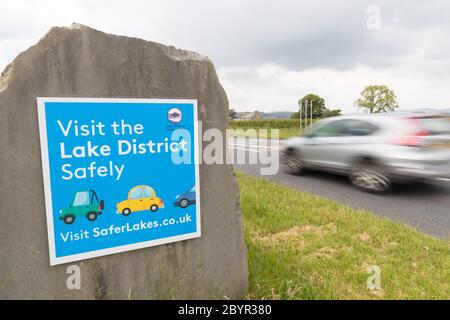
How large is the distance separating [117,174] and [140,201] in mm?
250

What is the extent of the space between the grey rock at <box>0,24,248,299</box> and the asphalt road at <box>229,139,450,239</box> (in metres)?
3.29

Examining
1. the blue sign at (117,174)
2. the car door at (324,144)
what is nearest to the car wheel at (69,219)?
the blue sign at (117,174)

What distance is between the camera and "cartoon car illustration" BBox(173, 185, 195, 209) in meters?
2.41

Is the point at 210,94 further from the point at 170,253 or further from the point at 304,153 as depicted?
the point at 304,153

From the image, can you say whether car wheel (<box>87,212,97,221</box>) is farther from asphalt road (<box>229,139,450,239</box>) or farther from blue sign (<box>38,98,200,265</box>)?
asphalt road (<box>229,139,450,239</box>)

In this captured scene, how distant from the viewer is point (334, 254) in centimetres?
354

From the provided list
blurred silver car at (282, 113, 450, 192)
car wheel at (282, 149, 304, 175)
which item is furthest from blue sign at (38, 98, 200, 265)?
car wheel at (282, 149, 304, 175)

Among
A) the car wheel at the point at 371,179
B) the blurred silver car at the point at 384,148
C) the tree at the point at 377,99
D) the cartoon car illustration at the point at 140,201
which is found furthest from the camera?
the tree at the point at 377,99

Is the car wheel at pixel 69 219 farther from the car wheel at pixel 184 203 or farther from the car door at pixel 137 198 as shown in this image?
the car wheel at pixel 184 203

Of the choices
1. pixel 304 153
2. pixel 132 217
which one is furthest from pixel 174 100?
pixel 304 153

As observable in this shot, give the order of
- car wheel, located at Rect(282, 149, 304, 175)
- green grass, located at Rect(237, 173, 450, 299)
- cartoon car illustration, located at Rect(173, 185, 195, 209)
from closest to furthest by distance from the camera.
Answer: cartoon car illustration, located at Rect(173, 185, 195, 209)
green grass, located at Rect(237, 173, 450, 299)
car wheel, located at Rect(282, 149, 304, 175)

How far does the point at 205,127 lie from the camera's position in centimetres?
250

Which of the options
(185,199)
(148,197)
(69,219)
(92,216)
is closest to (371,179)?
(185,199)

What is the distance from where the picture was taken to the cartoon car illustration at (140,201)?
2.23m
